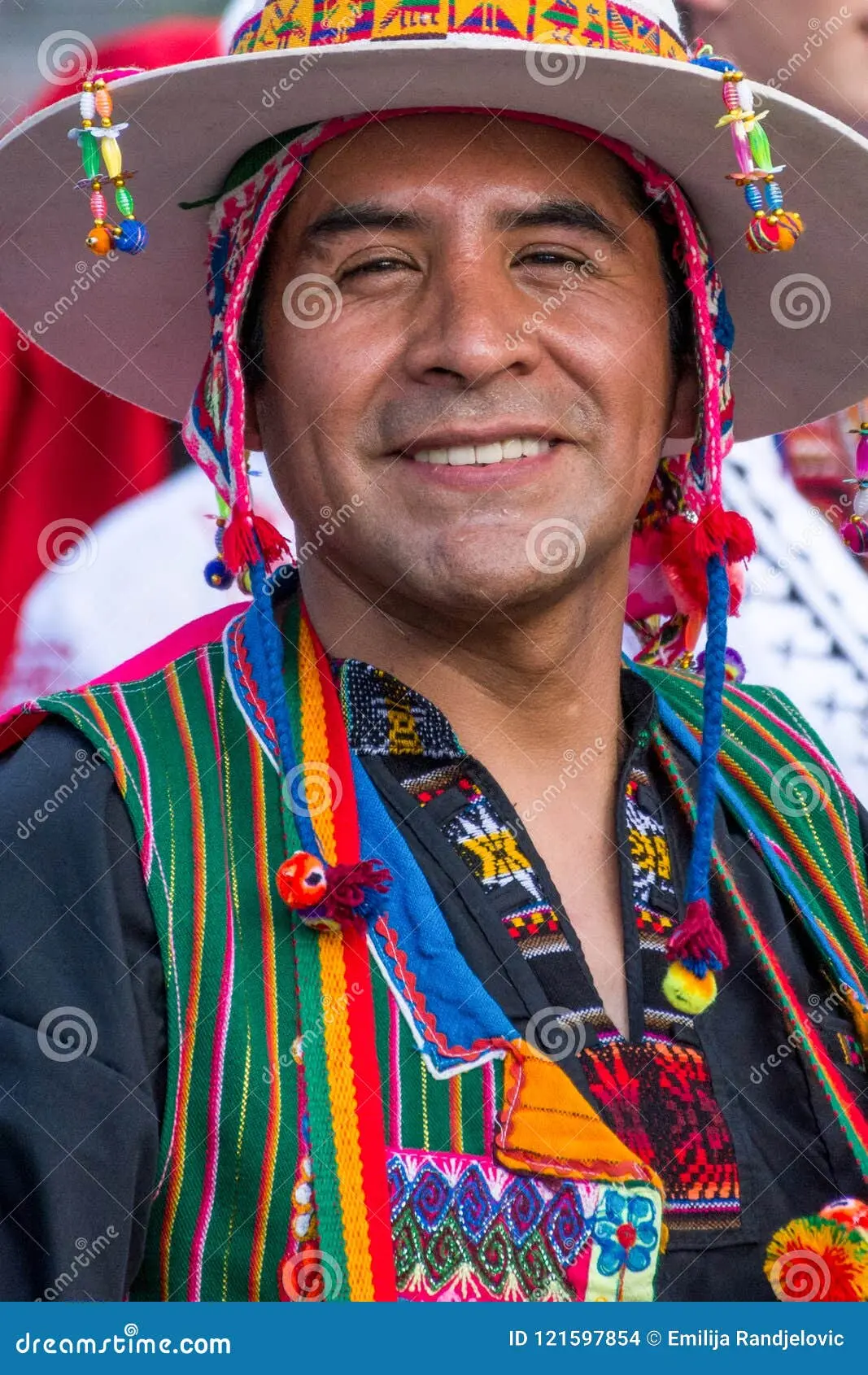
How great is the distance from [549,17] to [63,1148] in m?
1.44

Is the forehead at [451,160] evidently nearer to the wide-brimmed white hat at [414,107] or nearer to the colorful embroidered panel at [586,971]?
the wide-brimmed white hat at [414,107]

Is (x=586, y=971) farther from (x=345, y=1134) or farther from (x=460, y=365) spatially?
(x=460, y=365)

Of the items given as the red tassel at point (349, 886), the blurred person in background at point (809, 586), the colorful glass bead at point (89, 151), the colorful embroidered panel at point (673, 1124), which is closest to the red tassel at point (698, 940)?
the colorful embroidered panel at point (673, 1124)

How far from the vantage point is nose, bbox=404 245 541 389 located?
2.02 m

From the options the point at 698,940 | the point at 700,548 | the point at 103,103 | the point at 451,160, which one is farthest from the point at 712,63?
the point at 698,940

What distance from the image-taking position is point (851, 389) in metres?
2.71

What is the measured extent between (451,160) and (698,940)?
3.32 feet

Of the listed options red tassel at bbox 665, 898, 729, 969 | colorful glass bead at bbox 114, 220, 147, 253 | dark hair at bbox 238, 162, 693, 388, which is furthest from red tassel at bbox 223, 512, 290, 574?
red tassel at bbox 665, 898, 729, 969

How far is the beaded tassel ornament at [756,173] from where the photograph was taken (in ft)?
6.58

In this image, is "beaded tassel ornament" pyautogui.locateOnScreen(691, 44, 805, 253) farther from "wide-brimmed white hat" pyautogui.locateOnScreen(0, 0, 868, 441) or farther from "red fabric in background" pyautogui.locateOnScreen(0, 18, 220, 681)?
"red fabric in background" pyautogui.locateOnScreen(0, 18, 220, 681)

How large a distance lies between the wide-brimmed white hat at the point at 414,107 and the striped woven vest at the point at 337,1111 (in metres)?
0.80

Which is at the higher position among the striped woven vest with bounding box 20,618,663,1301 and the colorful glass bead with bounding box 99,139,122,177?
the colorful glass bead with bounding box 99,139,122,177

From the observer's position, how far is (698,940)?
2.07 metres

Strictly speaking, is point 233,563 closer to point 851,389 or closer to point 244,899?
point 244,899
